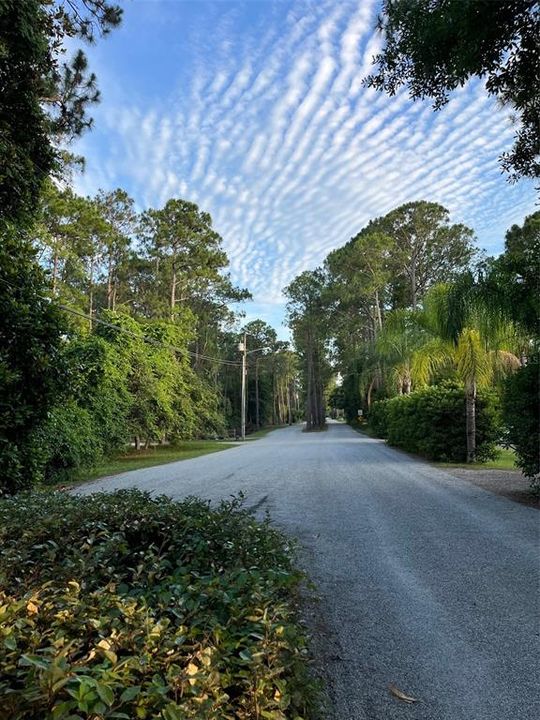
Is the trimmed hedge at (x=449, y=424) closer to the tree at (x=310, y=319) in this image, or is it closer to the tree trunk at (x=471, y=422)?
the tree trunk at (x=471, y=422)

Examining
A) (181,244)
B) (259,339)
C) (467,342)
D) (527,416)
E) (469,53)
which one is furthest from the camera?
(259,339)

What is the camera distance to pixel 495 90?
5.75m

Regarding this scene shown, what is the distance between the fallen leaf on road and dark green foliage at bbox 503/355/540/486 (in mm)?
6749

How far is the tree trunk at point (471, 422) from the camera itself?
14.1 metres

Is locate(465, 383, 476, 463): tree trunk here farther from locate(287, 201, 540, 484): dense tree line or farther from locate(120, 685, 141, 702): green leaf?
locate(120, 685, 141, 702): green leaf

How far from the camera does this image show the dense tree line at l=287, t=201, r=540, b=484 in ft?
28.2

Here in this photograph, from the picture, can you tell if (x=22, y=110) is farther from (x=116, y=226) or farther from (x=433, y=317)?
(x=116, y=226)

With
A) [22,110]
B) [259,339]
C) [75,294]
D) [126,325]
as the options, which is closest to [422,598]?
[22,110]

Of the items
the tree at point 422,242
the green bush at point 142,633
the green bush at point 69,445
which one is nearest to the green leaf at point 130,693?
the green bush at point 142,633

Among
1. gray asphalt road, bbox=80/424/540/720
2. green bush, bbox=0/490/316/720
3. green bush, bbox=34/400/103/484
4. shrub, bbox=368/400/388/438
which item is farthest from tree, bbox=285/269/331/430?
green bush, bbox=0/490/316/720

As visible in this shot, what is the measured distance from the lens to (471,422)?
556 inches

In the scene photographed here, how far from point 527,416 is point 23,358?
7.70m

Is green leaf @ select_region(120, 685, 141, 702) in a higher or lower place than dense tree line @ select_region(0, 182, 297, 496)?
lower

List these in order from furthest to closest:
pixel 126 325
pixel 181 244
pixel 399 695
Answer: pixel 181 244 → pixel 126 325 → pixel 399 695
